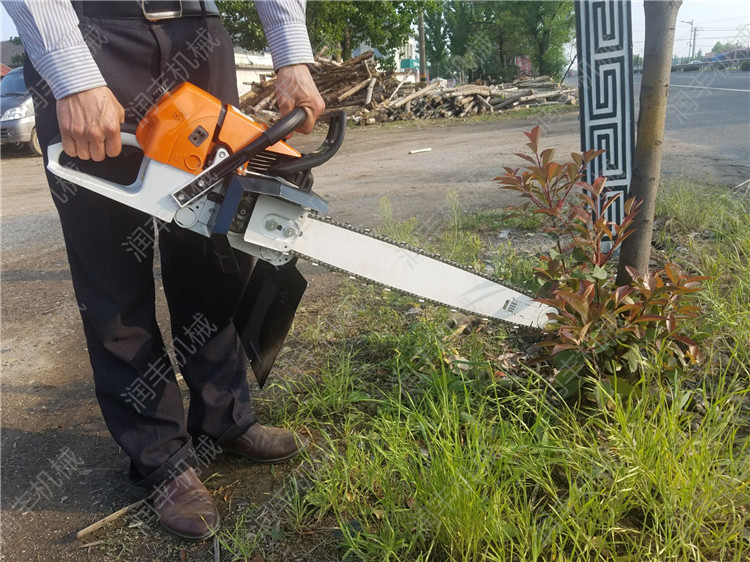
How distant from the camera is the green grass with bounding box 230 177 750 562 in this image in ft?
4.04

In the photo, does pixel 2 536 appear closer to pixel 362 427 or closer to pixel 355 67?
pixel 362 427

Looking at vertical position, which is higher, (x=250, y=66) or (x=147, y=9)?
(x=250, y=66)

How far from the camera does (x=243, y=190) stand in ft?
4.64

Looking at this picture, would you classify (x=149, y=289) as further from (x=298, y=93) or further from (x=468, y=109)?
(x=468, y=109)

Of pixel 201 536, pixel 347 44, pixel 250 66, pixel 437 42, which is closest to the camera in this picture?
pixel 201 536

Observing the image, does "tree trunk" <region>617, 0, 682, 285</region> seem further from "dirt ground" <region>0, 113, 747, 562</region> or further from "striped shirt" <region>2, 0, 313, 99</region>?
"striped shirt" <region>2, 0, 313, 99</region>

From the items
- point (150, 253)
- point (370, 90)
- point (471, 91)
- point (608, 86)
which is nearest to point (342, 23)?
point (370, 90)

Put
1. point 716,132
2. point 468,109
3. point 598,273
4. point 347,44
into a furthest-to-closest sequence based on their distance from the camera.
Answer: point 347,44 → point 468,109 → point 716,132 → point 598,273

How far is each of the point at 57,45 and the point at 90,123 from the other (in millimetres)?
181

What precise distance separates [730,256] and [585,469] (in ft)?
4.94

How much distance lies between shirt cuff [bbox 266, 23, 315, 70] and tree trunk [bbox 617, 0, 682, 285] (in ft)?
3.51

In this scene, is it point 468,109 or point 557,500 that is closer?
point 557,500

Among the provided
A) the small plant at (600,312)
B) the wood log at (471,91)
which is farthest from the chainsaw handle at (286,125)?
the wood log at (471,91)

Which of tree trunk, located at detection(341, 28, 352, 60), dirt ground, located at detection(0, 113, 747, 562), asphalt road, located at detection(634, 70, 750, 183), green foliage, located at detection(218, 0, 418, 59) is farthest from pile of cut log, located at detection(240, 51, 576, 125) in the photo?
dirt ground, located at detection(0, 113, 747, 562)
